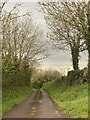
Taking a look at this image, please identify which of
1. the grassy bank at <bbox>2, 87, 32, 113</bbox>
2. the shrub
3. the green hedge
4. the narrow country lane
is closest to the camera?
the narrow country lane

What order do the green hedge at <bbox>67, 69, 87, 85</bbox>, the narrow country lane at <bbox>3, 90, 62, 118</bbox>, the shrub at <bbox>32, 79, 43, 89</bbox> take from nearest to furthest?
1. the narrow country lane at <bbox>3, 90, 62, 118</bbox>
2. the green hedge at <bbox>67, 69, 87, 85</bbox>
3. the shrub at <bbox>32, 79, 43, 89</bbox>


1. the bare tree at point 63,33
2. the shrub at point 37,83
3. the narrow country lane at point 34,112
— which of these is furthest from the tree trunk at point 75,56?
the shrub at point 37,83

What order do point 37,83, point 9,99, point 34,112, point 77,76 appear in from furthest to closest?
1. point 37,83
2. point 77,76
3. point 9,99
4. point 34,112

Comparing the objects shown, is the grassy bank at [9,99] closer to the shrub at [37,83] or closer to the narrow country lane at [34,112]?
the narrow country lane at [34,112]

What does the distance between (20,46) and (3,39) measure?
2590 centimetres

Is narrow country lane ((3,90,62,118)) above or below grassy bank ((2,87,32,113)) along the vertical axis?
below

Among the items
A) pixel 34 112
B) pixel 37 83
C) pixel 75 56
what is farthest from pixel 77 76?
pixel 37 83

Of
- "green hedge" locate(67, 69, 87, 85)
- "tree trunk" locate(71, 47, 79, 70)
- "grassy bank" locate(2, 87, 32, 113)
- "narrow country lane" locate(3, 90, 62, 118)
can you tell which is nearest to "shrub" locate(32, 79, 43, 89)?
"tree trunk" locate(71, 47, 79, 70)

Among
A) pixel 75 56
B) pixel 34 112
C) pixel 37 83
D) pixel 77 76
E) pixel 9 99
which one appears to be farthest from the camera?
pixel 37 83

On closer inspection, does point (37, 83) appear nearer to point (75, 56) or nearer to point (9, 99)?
point (75, 56)

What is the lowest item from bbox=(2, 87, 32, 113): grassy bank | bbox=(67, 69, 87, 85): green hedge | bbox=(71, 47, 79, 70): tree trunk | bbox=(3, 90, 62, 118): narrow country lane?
bbox=(3, 90, 62, 118): narrow country lane

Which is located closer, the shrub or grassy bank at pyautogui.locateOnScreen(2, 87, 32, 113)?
grassy bank at pyautogui.locateOnScreen(2, 87, 32, 113)

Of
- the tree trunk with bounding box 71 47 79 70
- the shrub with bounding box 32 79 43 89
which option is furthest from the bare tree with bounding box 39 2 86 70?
the shrub with bounding box 32 79 43 89

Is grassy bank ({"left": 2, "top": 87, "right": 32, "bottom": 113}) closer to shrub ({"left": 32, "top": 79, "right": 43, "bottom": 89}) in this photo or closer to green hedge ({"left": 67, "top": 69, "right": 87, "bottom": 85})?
green hedge ({"left": 67, "top": 69, "right": 87, "bottom": 85})
